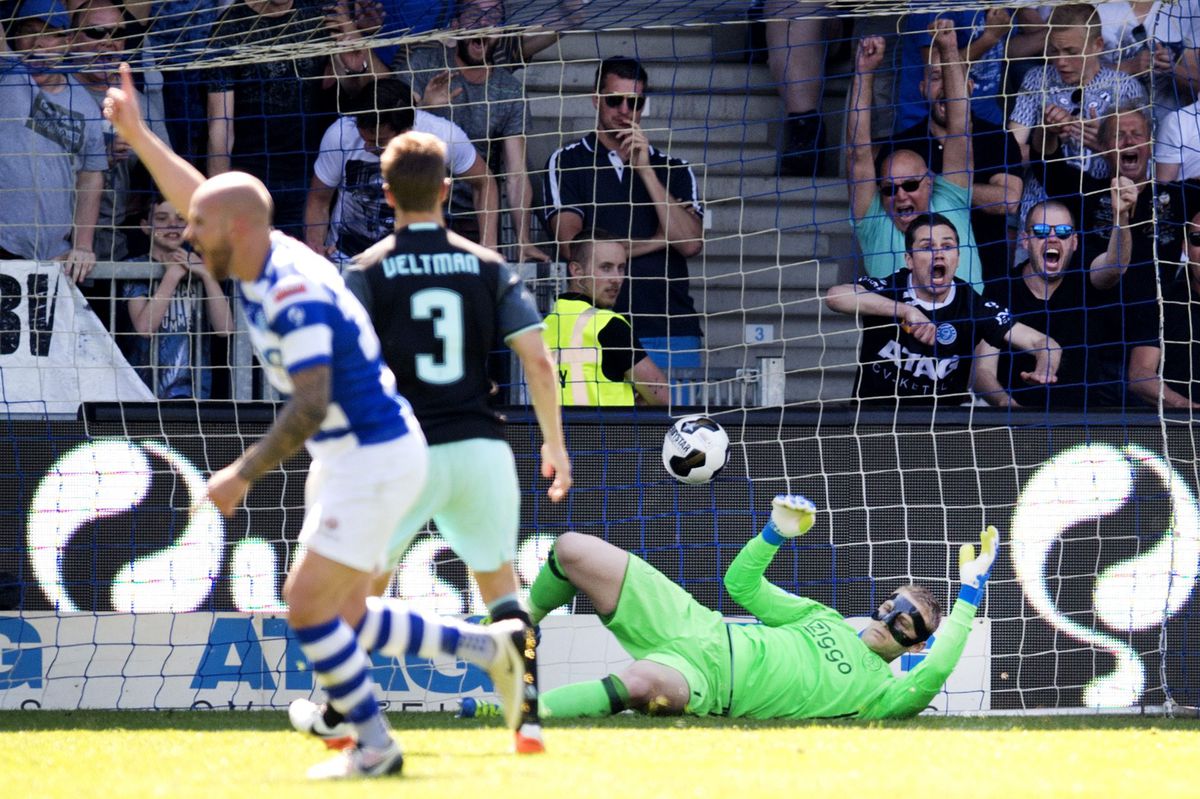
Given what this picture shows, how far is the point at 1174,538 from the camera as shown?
706cm

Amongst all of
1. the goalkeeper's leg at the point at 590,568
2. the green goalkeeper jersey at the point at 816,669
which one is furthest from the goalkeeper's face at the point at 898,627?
the goalkeeper's leg at the point at 590,568

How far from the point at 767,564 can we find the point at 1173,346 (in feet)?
9.84

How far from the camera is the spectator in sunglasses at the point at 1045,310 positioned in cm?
809

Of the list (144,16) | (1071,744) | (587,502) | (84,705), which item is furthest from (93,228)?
(1071,744)

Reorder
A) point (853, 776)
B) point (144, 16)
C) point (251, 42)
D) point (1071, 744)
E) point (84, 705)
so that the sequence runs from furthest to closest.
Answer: point (144, 16) → point (251, 42) → point (84, 705) → point (1071, 744) → point (853, 776)

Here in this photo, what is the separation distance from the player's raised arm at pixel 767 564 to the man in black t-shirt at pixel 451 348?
190 centimetres

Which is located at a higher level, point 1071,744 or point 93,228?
point 93,228

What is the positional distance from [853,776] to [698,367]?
16.2 feet

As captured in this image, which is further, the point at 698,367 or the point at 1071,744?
Answer: the point at 698,367

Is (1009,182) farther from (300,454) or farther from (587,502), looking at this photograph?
(300,454)

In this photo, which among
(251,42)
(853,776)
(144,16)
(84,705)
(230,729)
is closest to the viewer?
(853,776)

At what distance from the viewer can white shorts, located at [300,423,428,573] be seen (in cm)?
417

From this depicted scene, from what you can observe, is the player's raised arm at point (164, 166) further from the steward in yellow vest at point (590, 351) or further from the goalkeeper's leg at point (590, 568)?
the steward in yellow vest at point (590, 351)

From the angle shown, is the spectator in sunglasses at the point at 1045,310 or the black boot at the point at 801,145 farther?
the black boot at the point at 801,145
